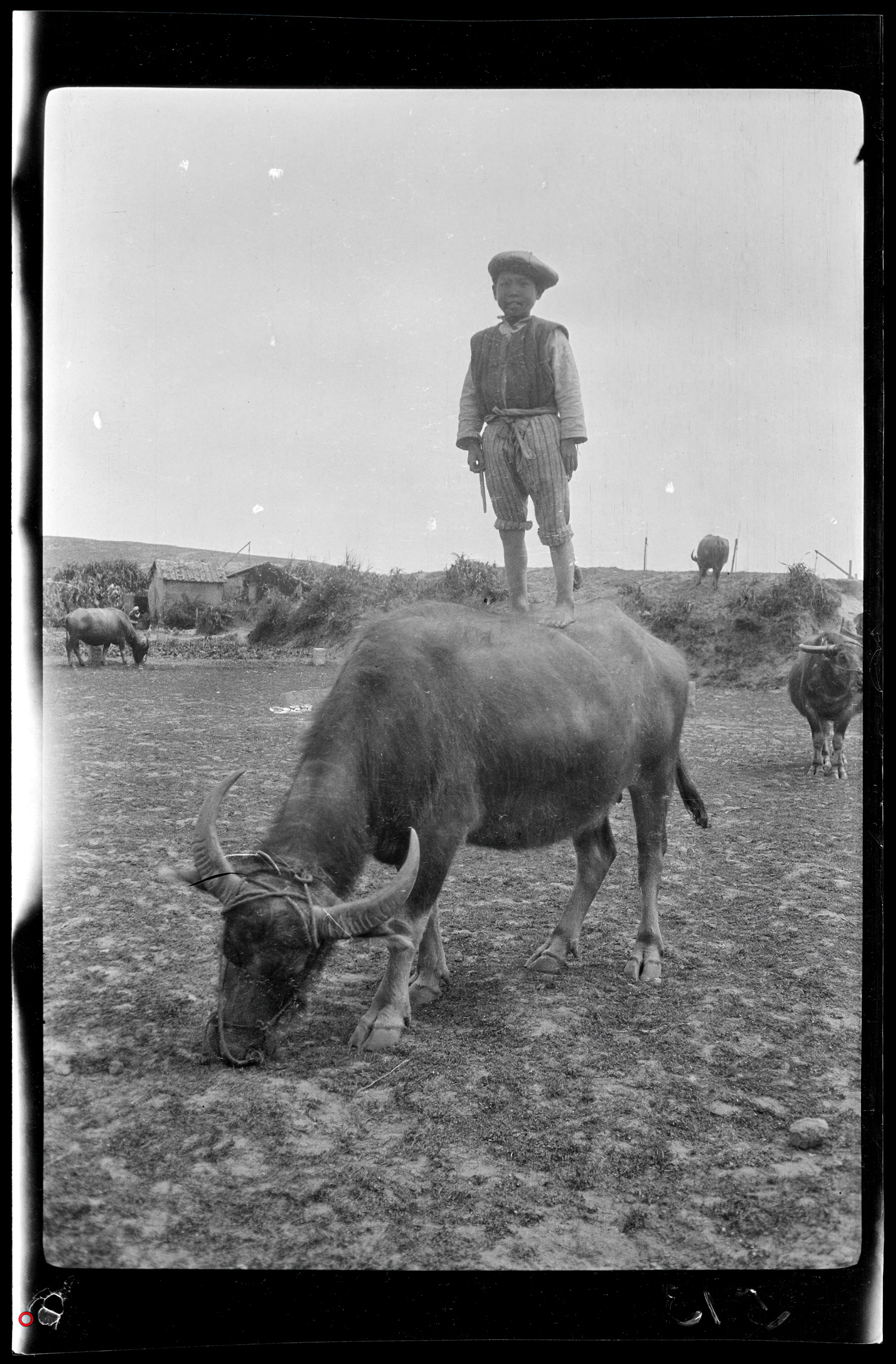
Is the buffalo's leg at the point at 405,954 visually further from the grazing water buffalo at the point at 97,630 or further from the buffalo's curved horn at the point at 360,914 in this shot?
the grazing water buffalo at the point at 97,630

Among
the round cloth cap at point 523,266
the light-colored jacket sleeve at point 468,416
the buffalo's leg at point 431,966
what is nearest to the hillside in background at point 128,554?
the light-colored jacket sleeve at point 468,416

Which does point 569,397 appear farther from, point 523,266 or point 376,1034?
point 376,1034

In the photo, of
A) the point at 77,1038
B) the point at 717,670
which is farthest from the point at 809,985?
the point at 77,1038

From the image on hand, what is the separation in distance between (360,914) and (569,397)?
168 centimetres

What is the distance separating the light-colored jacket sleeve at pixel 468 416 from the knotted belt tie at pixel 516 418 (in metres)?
0.05

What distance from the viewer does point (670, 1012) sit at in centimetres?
293

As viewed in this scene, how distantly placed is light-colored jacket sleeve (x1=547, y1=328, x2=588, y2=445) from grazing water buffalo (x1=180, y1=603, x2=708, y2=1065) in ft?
1.82

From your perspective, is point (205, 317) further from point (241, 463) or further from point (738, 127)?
point (738, 127)

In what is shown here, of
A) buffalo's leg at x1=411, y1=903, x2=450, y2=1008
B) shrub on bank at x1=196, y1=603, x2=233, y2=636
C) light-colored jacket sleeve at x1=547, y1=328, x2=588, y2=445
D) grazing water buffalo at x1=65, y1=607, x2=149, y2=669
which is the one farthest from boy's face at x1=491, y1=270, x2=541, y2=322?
buffalo's leg at x1=411, y1=903, x2=450, y2=1008

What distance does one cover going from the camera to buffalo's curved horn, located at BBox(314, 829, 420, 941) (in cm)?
257

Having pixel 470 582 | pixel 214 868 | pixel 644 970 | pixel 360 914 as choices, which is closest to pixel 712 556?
pixel 470 582

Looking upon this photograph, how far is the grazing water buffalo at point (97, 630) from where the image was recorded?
2.94m

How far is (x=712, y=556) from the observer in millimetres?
3000
